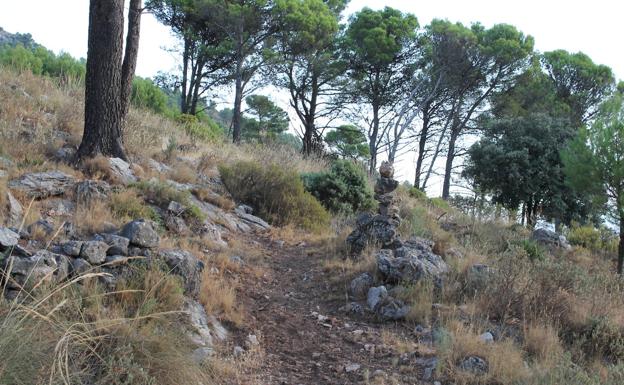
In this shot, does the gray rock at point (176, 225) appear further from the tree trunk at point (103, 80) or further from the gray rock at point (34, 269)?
the gray rock at point (34, 269)

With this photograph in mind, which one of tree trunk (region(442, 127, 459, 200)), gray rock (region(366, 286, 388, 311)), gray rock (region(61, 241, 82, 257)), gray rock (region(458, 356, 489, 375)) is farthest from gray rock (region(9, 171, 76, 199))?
tree trunk (region(442, 127, 459, 200))

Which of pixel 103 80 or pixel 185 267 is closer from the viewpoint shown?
pixel 185 267

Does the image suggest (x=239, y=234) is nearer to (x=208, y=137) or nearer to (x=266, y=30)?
(x=208, y=137)

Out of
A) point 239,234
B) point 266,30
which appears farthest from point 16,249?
point 266,30

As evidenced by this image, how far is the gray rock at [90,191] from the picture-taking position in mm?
6184

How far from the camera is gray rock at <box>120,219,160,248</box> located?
468 cm

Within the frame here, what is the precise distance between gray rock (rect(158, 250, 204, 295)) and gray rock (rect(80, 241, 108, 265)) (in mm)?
468

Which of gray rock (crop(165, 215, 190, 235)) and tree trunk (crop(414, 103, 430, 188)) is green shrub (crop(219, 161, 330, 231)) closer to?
gray rock (crop(165, 215, 190, 235))

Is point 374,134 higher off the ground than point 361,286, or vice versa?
point 374,134

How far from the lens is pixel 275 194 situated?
939 centimetres

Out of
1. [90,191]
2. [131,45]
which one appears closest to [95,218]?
[90,191]

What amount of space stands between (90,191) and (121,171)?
4.04ft

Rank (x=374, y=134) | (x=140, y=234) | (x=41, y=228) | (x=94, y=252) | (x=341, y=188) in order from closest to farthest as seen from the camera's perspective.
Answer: (x=94, y=252), (x=140, y=234), (x=41, y=228), (x=341, y=188), (x=374, y=134)

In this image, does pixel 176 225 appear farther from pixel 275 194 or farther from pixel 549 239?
pixel 549 239
